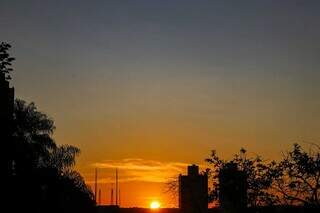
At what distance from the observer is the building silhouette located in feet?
132

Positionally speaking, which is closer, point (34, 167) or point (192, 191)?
point (34, 167)

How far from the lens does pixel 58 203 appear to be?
4962cm

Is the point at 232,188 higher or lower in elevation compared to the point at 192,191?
lower

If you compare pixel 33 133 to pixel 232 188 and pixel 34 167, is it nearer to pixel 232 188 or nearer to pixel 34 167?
pixel 34 167

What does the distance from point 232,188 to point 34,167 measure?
42.1 feet

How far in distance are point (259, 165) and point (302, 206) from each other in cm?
→ 686

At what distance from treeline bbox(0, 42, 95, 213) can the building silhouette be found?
12.1 meters

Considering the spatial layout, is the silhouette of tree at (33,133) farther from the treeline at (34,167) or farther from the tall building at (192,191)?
the tall building at (192,191)

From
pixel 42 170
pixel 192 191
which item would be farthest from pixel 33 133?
pixel 192 191

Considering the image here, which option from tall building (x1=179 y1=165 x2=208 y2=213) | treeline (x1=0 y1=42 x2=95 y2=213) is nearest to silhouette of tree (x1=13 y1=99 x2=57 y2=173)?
treeline (x1=0 y1=42 x2=95 y2=213)

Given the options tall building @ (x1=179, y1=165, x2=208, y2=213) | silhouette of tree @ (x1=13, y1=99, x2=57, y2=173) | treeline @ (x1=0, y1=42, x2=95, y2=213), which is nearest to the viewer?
treeline @ (x1=0, y1=42, x2=95, y2=213)

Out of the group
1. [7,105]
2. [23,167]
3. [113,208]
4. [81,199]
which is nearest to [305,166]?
[23,167]

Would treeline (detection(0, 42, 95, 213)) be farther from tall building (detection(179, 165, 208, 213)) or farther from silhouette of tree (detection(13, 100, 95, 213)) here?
tall building (detection(179, 165, 208, 213))

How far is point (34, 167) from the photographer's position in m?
41.2
